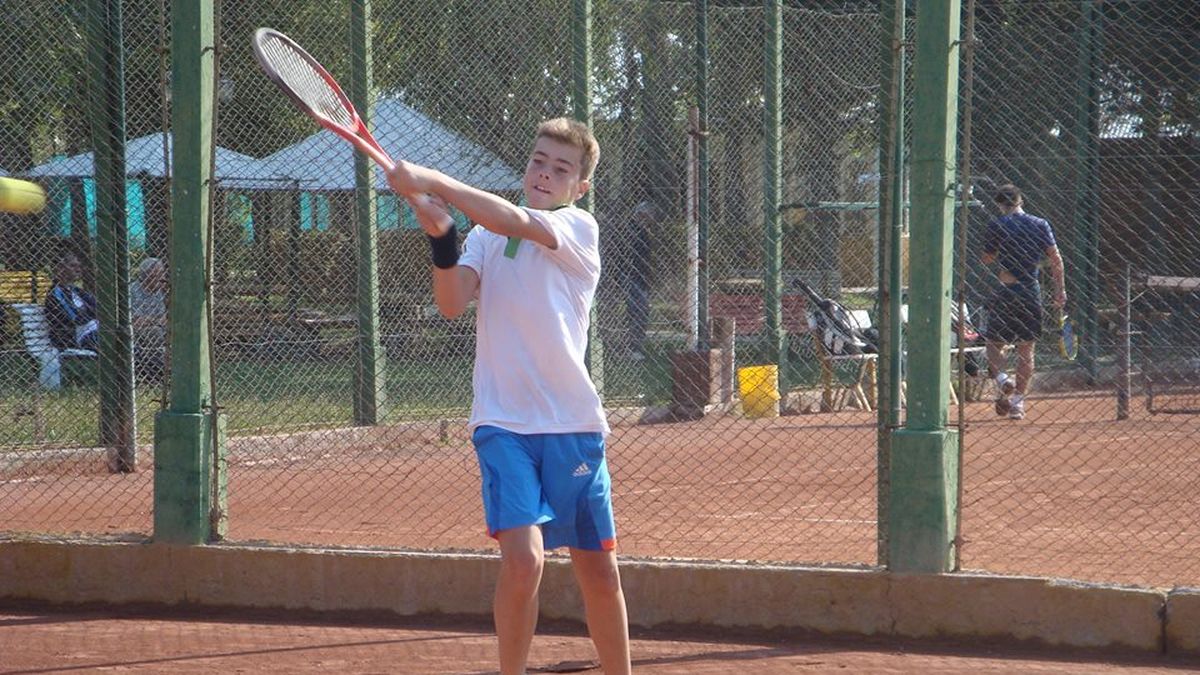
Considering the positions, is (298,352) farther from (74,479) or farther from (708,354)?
(708,354)

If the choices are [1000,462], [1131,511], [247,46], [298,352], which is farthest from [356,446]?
[1131,511]

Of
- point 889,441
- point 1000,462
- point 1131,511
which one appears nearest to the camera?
point 889,441

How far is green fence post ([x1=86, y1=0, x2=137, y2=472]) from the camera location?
29.6 feet

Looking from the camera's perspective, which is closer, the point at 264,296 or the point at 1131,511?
the point at 1131,511

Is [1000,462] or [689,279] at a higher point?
[689,279]

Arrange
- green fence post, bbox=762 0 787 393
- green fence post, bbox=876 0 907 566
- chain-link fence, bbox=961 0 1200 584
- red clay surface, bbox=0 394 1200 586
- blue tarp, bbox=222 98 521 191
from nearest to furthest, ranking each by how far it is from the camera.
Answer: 1. green fence post, bbox=876 0 907 566
2. red clay surface, bbox=0 394 1200 586
3. chain-link fence, bbox=961 0 1200 584
4. blue tarp, bbox=222 98 521 191
5. green fence post, bbox=762 0 787 393

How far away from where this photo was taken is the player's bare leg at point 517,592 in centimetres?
427

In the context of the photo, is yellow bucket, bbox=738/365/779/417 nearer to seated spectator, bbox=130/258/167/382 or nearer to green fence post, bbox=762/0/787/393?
green fence post, bbox=762/0/787/393

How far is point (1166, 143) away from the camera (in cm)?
1111

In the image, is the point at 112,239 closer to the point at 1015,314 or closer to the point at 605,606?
the point at 605,606

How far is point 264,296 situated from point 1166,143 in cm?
628

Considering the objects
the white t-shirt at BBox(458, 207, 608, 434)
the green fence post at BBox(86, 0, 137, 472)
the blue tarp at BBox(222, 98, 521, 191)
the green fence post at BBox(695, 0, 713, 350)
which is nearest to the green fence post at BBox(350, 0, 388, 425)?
the blue tarp at BBox(222, 98, 521, 191)

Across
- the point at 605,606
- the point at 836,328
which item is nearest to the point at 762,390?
the point at 836,328

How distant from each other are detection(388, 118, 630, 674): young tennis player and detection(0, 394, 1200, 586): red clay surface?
191 cm
